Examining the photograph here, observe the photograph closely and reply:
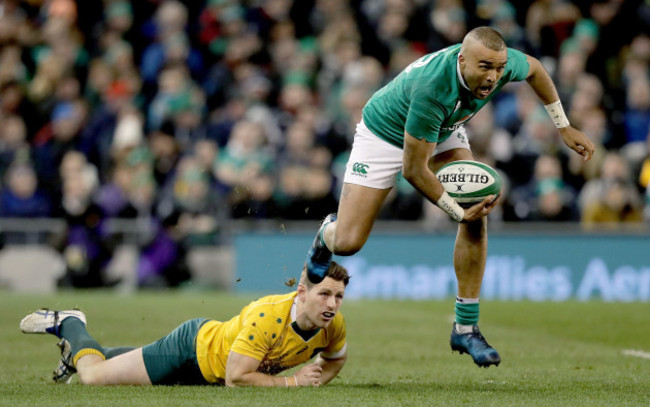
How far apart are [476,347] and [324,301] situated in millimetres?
1136

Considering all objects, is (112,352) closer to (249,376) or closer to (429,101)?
(249,376)

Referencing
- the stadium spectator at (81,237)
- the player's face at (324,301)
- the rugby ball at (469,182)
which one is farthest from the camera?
the stadium spectator at (81,237)

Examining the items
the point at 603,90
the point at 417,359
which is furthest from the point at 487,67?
the point at 603,90

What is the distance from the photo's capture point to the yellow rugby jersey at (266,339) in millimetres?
6566

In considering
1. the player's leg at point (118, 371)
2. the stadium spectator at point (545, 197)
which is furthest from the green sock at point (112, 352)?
the stadium spectator at point (545, 197)

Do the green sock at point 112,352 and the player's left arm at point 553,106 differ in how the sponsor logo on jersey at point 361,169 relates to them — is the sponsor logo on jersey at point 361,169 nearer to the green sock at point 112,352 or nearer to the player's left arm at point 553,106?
the player's left arm at point 553,106

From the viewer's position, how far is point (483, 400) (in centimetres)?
616

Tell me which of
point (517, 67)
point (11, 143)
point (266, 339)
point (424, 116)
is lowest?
point (11, 143)

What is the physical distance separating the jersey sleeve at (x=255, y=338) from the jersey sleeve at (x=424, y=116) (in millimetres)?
1422

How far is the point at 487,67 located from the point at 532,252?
892 cm

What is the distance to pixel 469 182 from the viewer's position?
6793 mm

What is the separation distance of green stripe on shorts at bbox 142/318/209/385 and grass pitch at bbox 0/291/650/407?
23 cm

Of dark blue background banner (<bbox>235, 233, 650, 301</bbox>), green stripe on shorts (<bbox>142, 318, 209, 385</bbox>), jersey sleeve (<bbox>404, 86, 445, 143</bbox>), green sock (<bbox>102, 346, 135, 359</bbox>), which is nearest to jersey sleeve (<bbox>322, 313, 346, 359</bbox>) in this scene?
green stripe on shorts (<bbox>142, 318, 209, 385</bbox>)

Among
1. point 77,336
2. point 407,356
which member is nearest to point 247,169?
point 407,356
